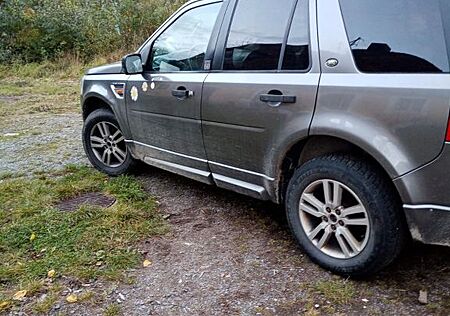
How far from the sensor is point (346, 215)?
2826 millimetres

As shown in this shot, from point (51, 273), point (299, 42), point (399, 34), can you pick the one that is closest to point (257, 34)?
point (299, 42)

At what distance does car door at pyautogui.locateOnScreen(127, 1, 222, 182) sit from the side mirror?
0.05 metres

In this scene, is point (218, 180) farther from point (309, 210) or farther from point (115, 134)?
point (115, 134)

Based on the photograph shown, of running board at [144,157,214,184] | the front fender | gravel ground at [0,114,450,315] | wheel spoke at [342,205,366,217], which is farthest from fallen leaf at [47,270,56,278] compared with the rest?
wheel spoke at [342,205,366,217]

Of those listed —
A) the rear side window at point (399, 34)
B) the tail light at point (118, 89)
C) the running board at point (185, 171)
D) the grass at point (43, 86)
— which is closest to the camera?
the rear side window at point (399, 34)

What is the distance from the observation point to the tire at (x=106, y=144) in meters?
4.71

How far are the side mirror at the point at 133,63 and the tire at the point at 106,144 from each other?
0.69 m

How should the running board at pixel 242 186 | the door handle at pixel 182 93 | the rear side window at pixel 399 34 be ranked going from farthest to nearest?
the door handle at pixel 182 93 → the running board at pixel 242 186 → the rear side window at pixel 399 34

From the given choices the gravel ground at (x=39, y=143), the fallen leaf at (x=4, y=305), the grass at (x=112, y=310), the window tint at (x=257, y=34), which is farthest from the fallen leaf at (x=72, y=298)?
the gravel ground at (x=39, y=143)

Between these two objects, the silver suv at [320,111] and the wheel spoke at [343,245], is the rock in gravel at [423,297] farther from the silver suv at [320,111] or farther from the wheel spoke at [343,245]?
the wheel spoke at [343,245]

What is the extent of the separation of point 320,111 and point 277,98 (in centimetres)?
32

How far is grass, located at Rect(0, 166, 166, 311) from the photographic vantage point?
3.11m

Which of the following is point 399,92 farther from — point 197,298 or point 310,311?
point 197,298

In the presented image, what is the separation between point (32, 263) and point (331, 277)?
199 cm
